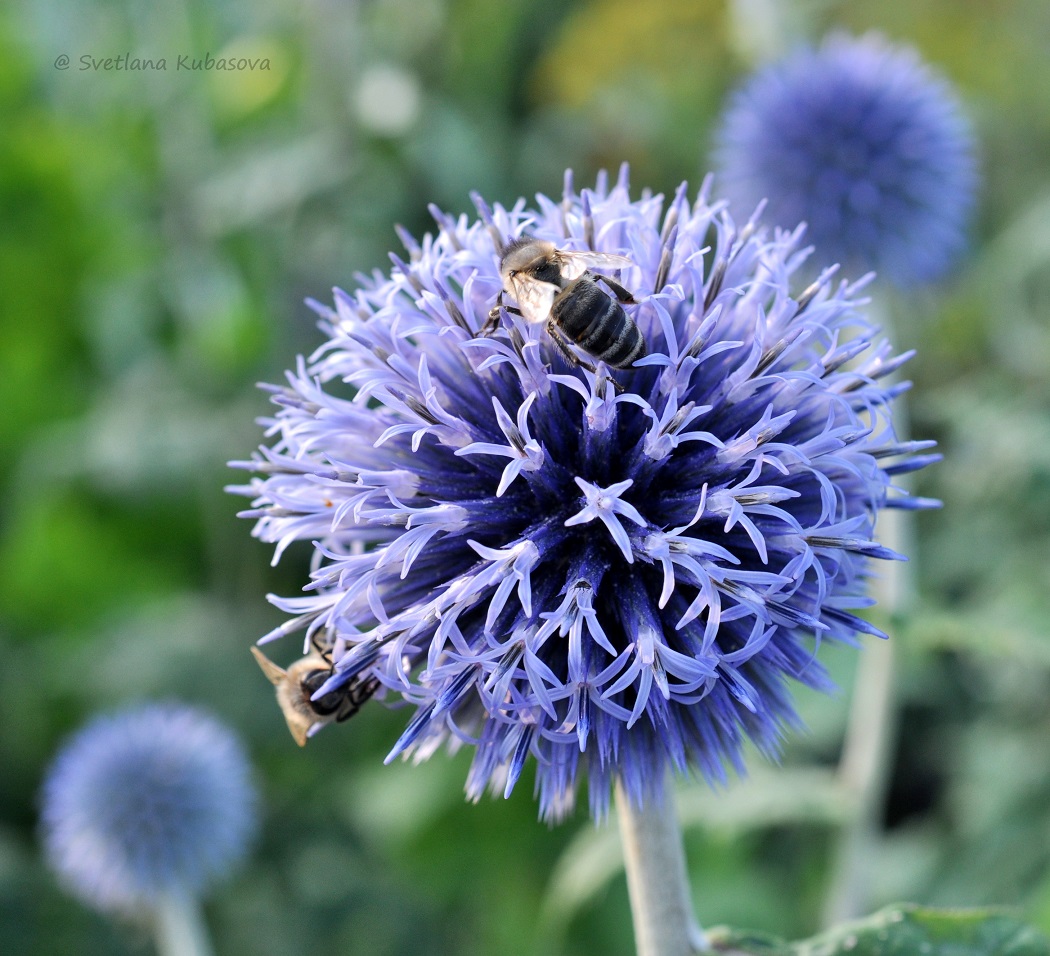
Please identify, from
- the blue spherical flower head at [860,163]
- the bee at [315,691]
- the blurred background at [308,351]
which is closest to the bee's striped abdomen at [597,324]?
the bee at [315,691]

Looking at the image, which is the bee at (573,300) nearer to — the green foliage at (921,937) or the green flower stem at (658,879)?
the green flower stem at (658,879)

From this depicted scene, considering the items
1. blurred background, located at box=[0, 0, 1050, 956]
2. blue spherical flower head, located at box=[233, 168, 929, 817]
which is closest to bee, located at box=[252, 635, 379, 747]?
blue spherical flower head, located at box=[233, 168, 929, 817]

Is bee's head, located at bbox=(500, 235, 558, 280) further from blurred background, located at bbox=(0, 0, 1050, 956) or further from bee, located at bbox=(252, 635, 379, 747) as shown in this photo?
blurred background, located at bbox=(0, 0, 1050, 956)

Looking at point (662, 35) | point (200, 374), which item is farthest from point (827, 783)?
point (662, 35)

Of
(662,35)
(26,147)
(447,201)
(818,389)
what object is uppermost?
(662,35)

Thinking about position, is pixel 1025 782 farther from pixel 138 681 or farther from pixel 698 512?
pixel 138 681
